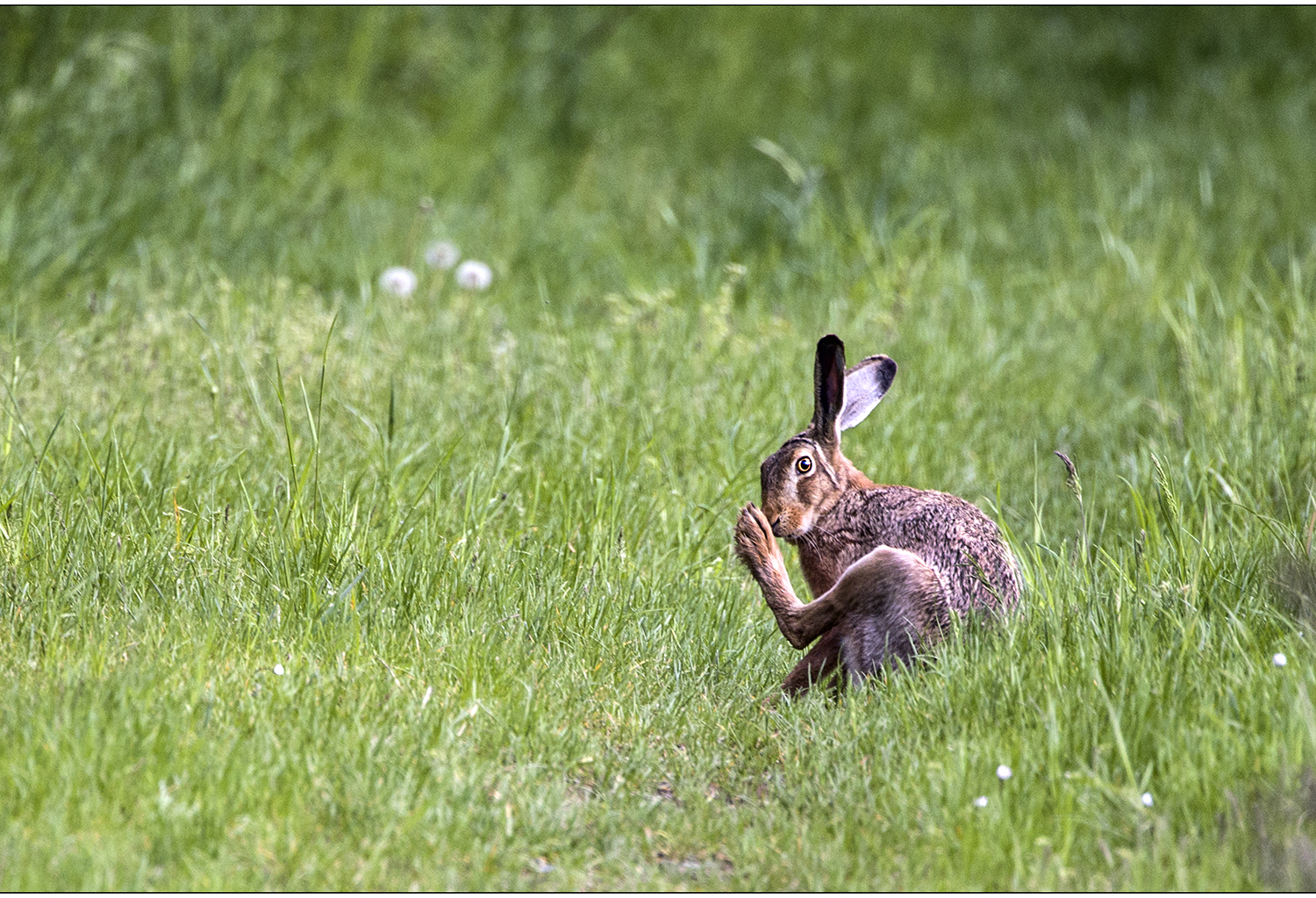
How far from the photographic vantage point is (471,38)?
1088 centimetres

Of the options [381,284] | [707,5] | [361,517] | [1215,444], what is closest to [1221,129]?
[707,5]

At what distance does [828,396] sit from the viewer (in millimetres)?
4480

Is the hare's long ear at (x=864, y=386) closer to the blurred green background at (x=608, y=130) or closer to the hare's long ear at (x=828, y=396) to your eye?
the hare's long ear at (x=828, y=396)

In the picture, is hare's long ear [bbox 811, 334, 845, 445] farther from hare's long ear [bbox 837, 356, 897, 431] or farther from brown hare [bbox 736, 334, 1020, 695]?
hare's long ear [bbox 837, 356, 897, 431]

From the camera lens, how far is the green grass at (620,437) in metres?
3.26

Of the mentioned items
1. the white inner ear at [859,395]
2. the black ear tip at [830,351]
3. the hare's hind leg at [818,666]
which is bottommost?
the hare's hind leg at [818,666]

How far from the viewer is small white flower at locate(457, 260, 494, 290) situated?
7.27m

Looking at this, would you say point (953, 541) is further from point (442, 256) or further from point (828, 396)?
point (442, 256)

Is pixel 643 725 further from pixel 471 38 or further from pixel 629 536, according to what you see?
pixel 471 38

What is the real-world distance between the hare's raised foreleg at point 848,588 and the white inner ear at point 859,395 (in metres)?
0.70

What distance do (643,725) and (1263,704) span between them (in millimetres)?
1504

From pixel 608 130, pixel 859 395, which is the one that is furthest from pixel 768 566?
pixel 608 130

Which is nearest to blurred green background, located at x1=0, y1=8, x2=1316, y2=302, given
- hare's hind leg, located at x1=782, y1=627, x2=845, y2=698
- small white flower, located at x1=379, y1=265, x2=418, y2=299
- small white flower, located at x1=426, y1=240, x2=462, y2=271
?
small white flower, located at x1=379, y1=265, x2=418, y2=299

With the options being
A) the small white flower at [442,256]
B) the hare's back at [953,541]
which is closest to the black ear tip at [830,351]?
the hare's back at [953,541]
